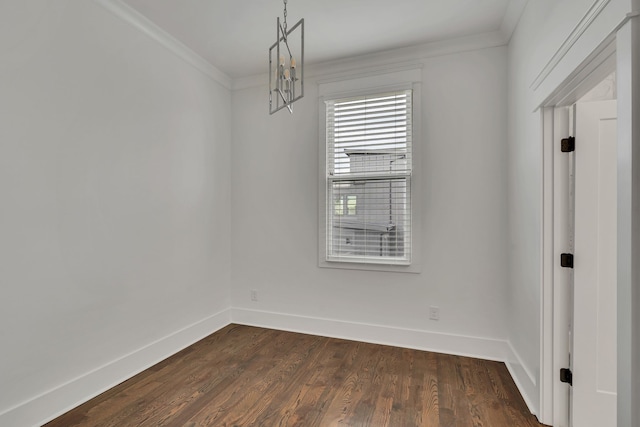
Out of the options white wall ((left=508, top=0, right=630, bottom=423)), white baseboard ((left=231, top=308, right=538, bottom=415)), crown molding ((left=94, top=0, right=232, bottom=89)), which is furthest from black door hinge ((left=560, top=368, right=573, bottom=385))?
crown molding ((left=94, top=0, right=232, bottom=89))

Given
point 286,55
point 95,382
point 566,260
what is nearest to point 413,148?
point 286,55

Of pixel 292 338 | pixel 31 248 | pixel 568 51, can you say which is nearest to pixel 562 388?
pixel 568 51

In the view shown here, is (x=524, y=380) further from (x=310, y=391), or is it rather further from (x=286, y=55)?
(x=286, y=55)

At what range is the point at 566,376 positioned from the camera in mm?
1894

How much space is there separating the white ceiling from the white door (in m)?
1.14

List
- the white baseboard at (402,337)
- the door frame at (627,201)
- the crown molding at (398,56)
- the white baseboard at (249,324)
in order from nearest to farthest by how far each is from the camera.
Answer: the door frame at (627,201)
the white baseboard at (249,324)
the white baseboard at (402,337)
the crown molding at (398,56)

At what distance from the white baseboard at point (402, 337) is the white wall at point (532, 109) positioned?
0.49ft

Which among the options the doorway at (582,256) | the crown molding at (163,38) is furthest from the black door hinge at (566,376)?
the crown molding at (163,38)

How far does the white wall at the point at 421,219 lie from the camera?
2885 mm

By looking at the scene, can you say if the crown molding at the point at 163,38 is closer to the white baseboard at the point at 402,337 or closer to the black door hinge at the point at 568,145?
the white baseboard at the point at 402,337

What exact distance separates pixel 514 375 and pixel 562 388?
Result: 2.00 ft

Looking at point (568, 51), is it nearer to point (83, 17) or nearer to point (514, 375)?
point (514, 375)

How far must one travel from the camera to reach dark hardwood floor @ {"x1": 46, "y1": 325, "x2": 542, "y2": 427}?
200 cm

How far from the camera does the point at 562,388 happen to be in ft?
6.31
